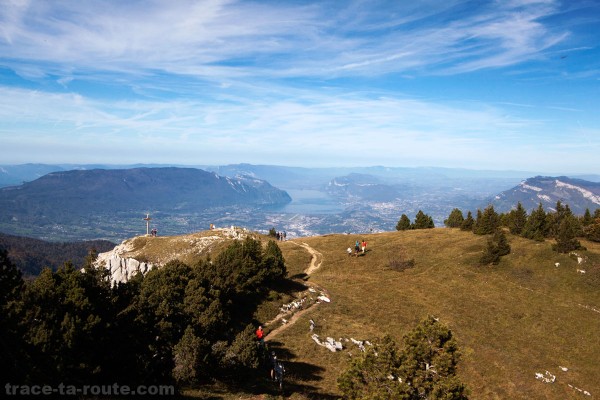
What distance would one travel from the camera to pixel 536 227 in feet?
212

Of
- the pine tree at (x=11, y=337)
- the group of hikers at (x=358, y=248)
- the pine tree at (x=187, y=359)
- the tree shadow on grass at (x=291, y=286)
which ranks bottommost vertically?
the tree shadow on grass at (x=291, y=286)

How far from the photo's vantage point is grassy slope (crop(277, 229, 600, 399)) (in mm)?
33906

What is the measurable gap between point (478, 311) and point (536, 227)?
28.6 meters

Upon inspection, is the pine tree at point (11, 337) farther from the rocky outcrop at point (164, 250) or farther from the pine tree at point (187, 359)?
the rocky outcrop at point (164, 250)

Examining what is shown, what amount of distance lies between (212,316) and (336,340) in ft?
49.9

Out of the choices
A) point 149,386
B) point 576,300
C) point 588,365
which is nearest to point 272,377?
point 149,386

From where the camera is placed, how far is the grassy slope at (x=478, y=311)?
3391cm

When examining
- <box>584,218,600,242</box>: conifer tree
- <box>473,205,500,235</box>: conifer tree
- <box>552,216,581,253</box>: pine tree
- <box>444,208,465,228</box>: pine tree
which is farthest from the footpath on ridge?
<box>584,218,600,242</box>: conifer tree

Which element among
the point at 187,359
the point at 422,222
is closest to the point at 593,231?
the point at 422,222

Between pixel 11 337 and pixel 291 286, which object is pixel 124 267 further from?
pixel 11 337

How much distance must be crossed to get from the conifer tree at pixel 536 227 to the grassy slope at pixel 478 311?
244cm

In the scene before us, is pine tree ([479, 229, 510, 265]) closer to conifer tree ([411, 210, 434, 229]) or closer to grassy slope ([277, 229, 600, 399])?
grassy slope ([277, 229, 600, 399])

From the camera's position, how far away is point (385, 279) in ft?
193

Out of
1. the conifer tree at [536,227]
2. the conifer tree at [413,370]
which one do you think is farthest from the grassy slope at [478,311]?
the conifer tree at [413,370]
